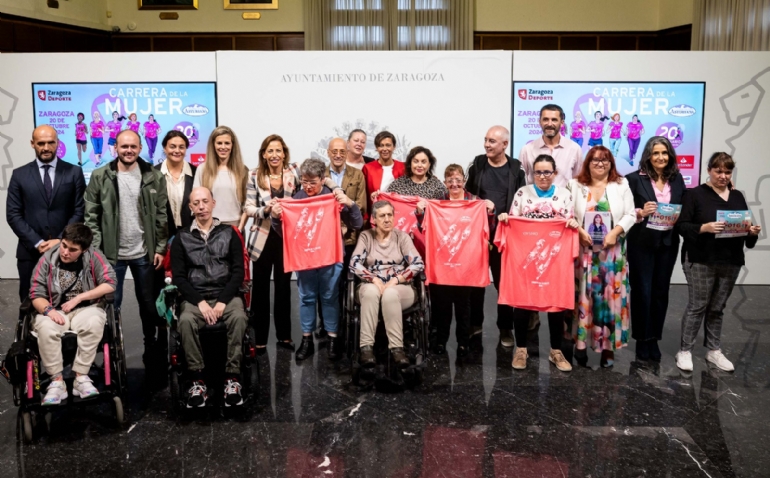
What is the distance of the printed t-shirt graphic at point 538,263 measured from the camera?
3846 millimetres

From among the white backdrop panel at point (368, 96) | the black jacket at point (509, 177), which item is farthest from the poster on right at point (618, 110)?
the black jacket at point (509, 177)

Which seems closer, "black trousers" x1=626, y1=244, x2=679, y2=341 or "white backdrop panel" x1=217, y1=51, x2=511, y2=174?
"black trousers" x1=626, y1=244, x2=679, y2=341

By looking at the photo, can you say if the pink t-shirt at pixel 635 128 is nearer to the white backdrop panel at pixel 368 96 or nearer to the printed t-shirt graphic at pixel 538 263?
the white backdrop panel at pixel 368 96

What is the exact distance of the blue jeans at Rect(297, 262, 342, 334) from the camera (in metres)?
4.16

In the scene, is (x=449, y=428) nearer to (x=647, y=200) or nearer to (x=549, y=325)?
(x=549, y=325)

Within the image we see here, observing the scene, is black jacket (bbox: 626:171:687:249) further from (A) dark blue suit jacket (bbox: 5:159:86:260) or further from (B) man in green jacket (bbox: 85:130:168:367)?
(A) dark blue suit jacket (bbox: 5:159:86:260)

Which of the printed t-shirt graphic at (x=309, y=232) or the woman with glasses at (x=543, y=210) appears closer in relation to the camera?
the woman with glasses at (x=543, y=210)

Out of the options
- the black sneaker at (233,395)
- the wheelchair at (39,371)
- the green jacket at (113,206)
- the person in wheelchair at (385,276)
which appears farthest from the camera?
the green jacket at (113,206)

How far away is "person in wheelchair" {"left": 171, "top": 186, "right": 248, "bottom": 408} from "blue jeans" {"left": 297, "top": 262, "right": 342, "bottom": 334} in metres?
0.65

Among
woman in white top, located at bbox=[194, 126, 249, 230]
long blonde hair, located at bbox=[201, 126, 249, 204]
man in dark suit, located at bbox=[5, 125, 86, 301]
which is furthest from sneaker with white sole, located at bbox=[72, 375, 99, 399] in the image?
long blonde hair, located at bbox=[201, 126, 249, 204]

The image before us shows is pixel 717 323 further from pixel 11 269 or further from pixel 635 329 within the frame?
pixel 11 269

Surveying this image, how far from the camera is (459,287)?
4.17m

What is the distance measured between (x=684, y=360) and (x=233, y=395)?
272cm

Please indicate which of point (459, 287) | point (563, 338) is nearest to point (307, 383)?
point (459, 287)
